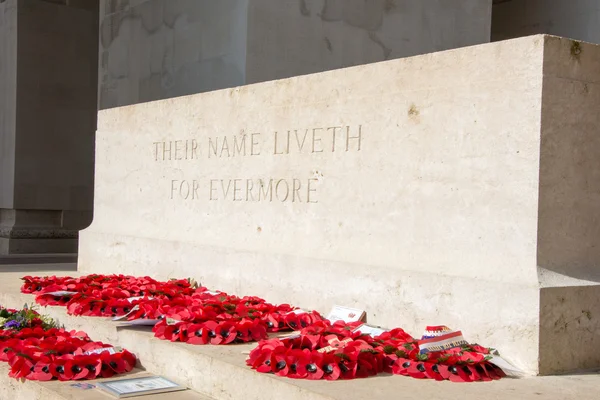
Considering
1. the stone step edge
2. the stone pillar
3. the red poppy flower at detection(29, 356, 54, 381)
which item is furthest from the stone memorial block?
the stone pillar

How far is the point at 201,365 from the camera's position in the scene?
4.36 metres

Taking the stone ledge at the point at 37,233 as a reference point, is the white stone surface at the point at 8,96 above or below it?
above

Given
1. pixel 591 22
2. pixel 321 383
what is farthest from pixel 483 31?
pixel 321 383

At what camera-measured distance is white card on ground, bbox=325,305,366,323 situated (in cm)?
502

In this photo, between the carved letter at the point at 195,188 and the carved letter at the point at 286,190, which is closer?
the carved letter at the point at 286,190

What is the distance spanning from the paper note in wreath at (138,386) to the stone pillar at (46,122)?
402 inches

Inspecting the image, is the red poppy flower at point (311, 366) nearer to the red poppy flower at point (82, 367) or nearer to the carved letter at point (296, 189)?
the red poppy flower at point (82, 367)

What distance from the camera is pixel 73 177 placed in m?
14.8

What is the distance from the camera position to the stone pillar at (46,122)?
14.3 meters

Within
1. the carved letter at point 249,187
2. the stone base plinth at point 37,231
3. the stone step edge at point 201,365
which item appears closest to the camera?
the stone step edge at point 201,365

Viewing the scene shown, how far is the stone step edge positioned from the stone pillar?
9.20m

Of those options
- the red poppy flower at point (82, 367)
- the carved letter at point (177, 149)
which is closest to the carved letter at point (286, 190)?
the carved letter at point (177, 149)

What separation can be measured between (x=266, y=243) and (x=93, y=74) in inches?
394

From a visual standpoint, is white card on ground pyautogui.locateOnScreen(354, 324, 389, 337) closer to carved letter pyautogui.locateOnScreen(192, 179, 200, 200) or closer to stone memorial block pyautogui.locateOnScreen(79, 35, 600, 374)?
stone memorial block pyautogui.locateOnScreen(79, 35, 600, 374)
